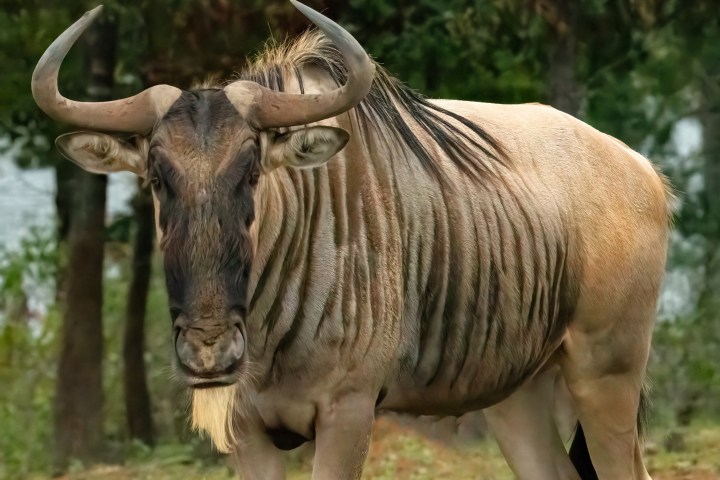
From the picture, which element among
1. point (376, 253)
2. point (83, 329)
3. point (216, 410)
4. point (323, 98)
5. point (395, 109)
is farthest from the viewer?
point (83, 329)

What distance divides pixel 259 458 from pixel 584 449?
6.58 ft

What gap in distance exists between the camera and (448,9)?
38.5ft

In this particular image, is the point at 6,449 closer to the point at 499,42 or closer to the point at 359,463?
the point at 499,42

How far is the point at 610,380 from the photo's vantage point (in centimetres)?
733

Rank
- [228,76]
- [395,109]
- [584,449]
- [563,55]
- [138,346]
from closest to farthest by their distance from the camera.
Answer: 1. [395,109]
2. [584,449]
3. [228,76]
4. [563,55]
5. [138,346]

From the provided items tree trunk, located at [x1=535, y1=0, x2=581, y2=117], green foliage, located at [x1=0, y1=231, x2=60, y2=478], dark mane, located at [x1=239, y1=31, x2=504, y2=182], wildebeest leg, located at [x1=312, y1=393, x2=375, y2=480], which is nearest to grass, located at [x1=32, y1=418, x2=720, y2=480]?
green foliage, located at [x1=0, y1=231, x2=60, y2=478]

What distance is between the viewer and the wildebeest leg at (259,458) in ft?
20.8

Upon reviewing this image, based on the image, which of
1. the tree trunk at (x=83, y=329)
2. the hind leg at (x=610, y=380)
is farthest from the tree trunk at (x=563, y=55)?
the hind leg at (x=610, y=380)

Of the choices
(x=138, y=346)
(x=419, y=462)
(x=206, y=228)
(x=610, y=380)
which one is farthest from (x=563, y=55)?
(x=206, y=228)

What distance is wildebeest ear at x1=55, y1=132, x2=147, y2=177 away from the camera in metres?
6.07

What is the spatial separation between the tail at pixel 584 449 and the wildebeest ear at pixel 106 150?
9.03ft

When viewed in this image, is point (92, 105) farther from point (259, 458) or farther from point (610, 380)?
point (610, 380)

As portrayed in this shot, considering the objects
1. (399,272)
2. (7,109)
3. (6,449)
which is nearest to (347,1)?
(7,109)

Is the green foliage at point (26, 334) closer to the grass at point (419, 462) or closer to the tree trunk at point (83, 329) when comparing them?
the tree trunk at point (83, 329)
